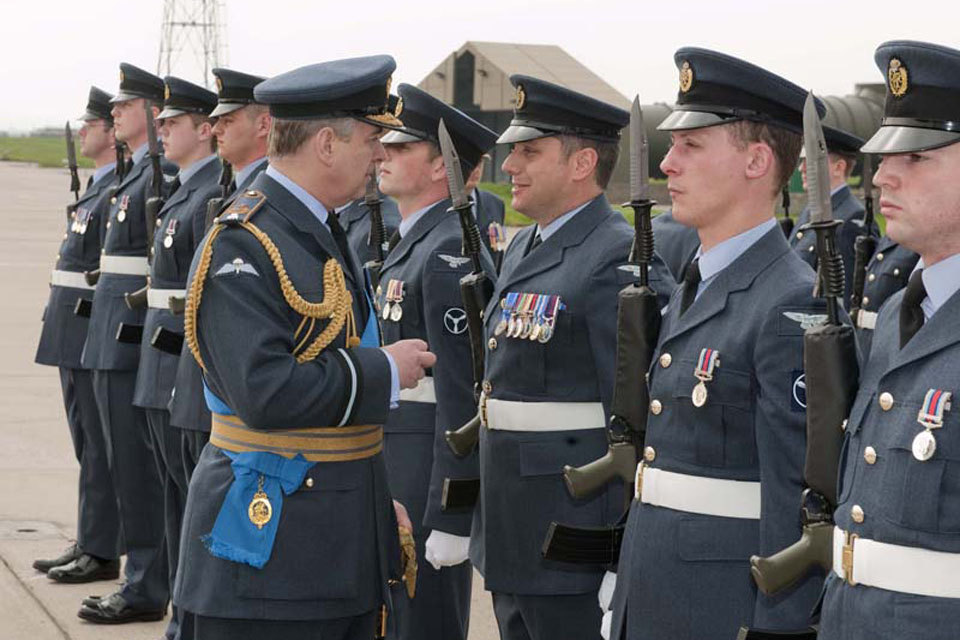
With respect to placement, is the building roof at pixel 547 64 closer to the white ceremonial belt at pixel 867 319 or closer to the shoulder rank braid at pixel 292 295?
the white ceremonial belt at pixel 867 319

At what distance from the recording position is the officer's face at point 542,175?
465 cm

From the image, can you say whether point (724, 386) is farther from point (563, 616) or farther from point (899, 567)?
point (563, 616)

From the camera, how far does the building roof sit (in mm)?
34688

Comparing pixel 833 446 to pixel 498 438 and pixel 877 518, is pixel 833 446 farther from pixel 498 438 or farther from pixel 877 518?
pixel 498 438

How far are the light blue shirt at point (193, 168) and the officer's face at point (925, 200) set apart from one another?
398cm

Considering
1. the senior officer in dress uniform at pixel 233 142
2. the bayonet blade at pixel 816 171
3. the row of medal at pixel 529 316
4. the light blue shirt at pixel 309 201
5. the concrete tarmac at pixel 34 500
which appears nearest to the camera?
the bayonet blade at pixel 816 171

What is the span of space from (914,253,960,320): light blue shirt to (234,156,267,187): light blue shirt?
3.31 meters

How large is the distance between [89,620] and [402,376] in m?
3.16

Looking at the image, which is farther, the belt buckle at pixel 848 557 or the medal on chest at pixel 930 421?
the belt buckle at pixel 848 557

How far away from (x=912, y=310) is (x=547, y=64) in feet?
114

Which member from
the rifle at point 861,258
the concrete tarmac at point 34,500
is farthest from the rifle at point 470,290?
the rifle at point 861,258

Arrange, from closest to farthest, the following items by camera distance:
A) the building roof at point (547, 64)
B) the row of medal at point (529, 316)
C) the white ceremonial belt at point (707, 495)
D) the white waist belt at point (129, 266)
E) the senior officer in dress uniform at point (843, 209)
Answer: the white ceremonial belt at point (707, 495) → the row of medal at point (529, 316) → the white waist belt at point (129, 266) → the senior officer in dress uniform at point (843, 209) → the building roof at point (547, 64)

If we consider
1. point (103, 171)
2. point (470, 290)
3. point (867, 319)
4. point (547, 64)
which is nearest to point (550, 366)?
point (470, 290)

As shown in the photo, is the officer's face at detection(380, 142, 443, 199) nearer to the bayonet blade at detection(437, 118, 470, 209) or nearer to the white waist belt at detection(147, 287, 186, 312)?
the bayonet blade at detection(437, 118, 470, 209)
